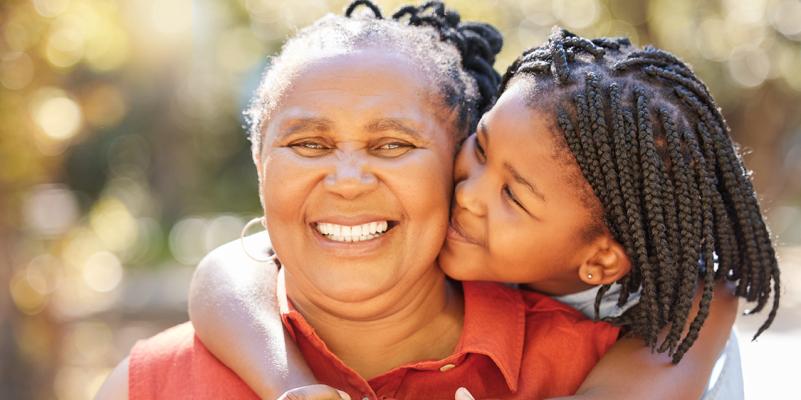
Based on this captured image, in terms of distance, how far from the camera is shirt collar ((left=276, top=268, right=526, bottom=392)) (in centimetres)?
258

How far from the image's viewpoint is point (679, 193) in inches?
96.7

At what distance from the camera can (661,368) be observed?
98.3 inches

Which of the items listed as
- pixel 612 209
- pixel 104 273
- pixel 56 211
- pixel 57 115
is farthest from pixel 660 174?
pixel 56 211

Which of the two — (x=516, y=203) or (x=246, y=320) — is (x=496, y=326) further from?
(x=246, y=320)

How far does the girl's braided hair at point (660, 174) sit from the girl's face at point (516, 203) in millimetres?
59

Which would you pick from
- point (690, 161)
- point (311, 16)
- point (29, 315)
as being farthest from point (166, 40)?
point (690, 161)

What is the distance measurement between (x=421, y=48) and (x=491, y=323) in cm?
85

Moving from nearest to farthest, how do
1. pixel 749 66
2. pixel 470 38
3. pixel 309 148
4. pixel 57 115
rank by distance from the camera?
1. pixel 309 148
2. pixel 470 38
3. pixel 57 115
4. pixel 749 66

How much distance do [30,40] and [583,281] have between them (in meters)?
3.87

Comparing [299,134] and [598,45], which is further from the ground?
[598,45]

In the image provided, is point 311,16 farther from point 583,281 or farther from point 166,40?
point 583,281

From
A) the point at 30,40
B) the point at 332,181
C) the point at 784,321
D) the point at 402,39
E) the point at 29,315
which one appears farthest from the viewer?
the point at 784,321

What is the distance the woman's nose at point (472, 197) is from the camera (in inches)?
102

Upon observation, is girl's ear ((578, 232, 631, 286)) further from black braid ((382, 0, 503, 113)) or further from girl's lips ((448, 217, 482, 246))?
black braid ((382, 0, 503, 113))
